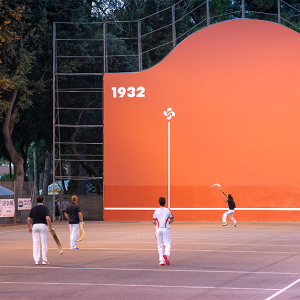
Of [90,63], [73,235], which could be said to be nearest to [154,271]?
[73,235]

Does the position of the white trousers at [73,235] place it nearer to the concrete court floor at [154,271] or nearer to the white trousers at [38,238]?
the concrete court floor at [154,271]

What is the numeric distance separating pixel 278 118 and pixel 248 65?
3938mm

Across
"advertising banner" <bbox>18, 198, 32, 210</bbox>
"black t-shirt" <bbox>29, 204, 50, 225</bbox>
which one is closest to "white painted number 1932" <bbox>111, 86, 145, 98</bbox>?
"advertising banner" <bbox>18, 198, 32, 210</bbox>

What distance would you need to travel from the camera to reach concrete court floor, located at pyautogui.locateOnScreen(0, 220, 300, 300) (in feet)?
35.4

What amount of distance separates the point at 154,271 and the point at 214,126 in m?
23.3

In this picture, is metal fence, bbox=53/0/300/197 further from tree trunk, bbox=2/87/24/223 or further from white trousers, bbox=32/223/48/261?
white trousers, bbox=32/223/48/261

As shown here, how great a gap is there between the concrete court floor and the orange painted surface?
13938 millimetres

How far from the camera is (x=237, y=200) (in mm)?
35688

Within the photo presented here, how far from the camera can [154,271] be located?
13.7 metres

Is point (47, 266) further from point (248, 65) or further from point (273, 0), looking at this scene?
point (273, 0)

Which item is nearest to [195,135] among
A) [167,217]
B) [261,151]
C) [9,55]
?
[261,151]

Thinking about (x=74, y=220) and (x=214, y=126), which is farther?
A: (x=214, y=126)

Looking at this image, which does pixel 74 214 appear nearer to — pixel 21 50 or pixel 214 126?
pixel 214 126

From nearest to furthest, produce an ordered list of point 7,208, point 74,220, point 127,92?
point 74,220, point 7,208, point 127,92
